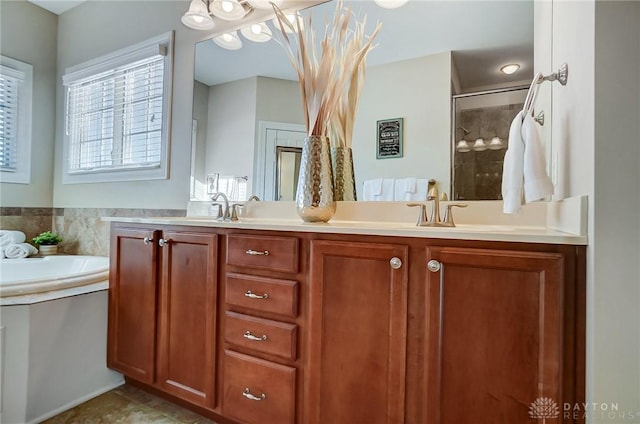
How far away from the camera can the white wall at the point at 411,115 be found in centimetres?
157

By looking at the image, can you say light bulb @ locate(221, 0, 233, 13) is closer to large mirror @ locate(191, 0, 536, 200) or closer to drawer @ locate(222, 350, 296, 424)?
large mirror @ locate(191, 0, 536, 200)

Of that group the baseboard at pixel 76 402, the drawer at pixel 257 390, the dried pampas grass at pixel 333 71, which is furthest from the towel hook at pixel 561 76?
the baseboard at pixel 76 402

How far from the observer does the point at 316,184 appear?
1.52 m

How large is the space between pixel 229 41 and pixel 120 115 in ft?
3.90

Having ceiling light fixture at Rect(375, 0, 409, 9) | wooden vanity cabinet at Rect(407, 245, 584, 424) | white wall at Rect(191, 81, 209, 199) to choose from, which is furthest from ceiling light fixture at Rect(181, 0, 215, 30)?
wooden vanity cabinet at Rect(407, 245, 584, 424)

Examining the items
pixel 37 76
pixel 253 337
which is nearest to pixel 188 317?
pixel 253 337

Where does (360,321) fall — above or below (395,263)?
below

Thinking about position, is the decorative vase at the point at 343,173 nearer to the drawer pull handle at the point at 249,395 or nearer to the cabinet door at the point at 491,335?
the cabinet door at the point at 491,335

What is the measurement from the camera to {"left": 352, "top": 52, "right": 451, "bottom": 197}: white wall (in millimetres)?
1569

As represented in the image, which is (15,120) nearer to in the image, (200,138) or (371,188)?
(200,138)

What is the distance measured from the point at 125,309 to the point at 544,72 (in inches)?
90.7

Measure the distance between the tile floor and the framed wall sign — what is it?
1598 millimetres

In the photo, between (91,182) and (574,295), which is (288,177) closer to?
(574,295)

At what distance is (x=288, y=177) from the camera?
6.41 feet
